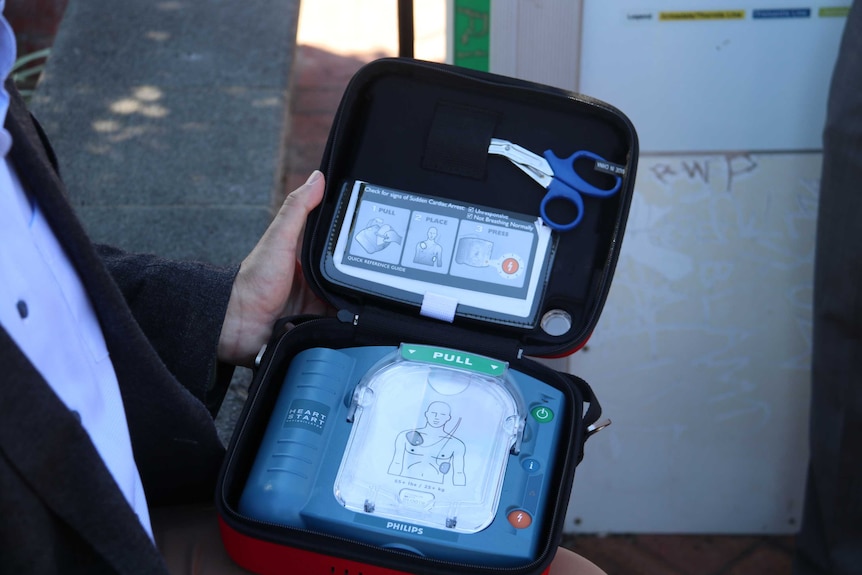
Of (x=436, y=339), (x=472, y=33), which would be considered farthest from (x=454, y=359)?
(x=472, y=33)

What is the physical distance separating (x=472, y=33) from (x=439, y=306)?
0.65 meters

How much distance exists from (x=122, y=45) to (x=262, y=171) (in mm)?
840

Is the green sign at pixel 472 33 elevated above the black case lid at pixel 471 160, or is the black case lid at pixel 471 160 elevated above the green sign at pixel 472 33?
the green sign at pixel 472 33

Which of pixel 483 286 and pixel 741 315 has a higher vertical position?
pixel 483 286

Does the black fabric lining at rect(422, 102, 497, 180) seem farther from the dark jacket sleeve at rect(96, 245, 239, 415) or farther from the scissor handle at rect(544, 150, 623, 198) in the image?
the dark jacket sleeve at rect(96, 245, 239, 415)

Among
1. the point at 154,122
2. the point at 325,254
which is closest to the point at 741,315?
the point at 325,254

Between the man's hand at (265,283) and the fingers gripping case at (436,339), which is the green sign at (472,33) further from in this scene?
the man's hand at (265,283)

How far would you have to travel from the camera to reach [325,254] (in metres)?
1.37

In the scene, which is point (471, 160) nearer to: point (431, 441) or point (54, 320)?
point (431, 441)

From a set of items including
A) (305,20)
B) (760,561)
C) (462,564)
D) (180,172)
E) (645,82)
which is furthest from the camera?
(305,20)

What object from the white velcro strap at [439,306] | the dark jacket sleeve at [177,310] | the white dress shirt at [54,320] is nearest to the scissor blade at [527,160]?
the white velcro strap at [439,306]

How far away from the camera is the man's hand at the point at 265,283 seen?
134 cm

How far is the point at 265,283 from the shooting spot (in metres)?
1.36

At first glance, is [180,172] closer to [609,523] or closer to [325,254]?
[325,254]
